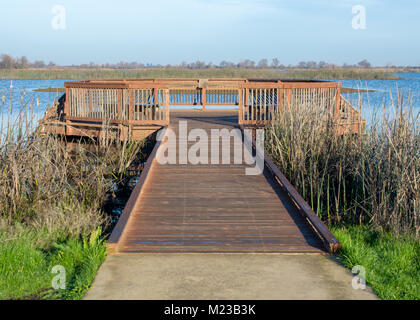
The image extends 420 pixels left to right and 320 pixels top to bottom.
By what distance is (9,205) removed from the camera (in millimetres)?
7000

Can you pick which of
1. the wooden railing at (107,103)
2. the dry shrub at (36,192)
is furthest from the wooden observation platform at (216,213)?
the wooden railing at (107,103)

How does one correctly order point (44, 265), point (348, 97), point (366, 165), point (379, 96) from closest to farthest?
point (44, 265) < point (366, 165) < point (348, 97) < point (379, 96)

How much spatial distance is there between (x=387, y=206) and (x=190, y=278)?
327 centimetres

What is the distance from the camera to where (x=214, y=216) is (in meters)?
5.90

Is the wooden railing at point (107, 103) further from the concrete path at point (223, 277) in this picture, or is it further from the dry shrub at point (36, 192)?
the concrete path at point (223, 277)

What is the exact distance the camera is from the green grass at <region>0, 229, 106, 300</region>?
3891 mm

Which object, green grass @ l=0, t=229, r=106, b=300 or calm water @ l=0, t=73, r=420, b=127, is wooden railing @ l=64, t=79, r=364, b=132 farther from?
green grass @ l=0, t=229, r=106, b=300

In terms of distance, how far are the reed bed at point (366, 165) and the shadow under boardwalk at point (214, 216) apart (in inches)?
28.7

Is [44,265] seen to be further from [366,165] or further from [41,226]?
[366,165]

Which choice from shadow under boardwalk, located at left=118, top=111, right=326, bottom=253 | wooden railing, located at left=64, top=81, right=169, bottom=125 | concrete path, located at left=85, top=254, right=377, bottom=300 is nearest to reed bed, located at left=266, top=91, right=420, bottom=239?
shadow under boardwalk, located at left=118, top=111, right=326, bottom=253

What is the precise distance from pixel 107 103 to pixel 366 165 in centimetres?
682

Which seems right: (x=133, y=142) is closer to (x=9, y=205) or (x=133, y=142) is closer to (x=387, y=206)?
(x=9, y=205)

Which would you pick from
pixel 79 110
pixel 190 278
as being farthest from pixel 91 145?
pixel 190 278

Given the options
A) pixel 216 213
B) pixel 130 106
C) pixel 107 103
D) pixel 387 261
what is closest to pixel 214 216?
pixel 216 213
